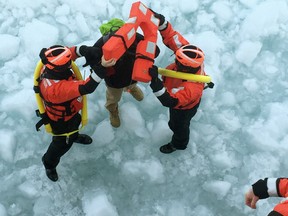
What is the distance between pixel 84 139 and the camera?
9.72 feet

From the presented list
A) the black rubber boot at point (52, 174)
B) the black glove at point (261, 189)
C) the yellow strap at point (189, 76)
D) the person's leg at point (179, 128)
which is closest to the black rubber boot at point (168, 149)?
the person's leg at point (179, 128)

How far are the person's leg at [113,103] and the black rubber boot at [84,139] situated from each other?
24cm

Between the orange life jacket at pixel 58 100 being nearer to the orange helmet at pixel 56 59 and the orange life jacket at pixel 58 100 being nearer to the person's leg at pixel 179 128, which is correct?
the orange helmet at pixel 56 59

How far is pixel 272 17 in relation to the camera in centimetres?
360

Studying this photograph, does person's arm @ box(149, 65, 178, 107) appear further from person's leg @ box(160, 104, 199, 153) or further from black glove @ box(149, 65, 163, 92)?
person's leg @ box(160, 104, 199, 153)

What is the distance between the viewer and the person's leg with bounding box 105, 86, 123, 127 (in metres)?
2.81

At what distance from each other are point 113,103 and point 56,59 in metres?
0.79

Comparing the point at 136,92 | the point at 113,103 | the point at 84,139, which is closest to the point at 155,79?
the point at 113,103

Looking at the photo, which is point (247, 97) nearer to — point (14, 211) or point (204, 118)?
point (204, 118)

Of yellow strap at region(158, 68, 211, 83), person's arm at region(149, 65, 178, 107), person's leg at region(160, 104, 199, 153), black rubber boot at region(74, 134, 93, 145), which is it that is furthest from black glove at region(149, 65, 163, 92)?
black rubber boot at region(74, 134, 93, 145)

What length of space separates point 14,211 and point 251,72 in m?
2.41

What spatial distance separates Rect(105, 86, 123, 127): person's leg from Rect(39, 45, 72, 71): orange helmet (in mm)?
570

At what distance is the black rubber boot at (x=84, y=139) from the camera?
9.67 ft

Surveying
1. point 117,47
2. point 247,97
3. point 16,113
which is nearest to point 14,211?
point 16,113
